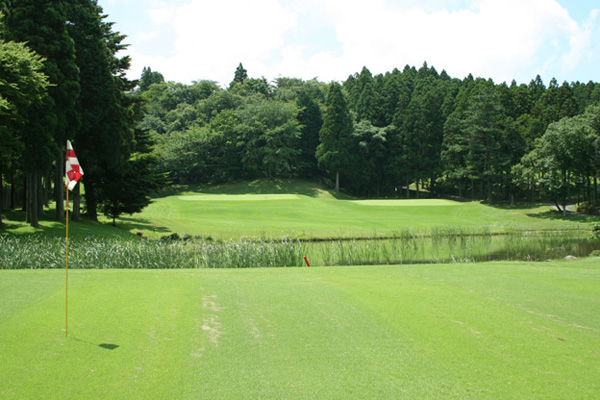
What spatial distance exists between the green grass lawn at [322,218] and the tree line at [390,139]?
29.3ft

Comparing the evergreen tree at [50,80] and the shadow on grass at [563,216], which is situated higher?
the evergreen tree at [50,80]

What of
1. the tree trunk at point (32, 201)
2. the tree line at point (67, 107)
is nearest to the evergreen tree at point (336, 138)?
the tree line at point (67, 107)

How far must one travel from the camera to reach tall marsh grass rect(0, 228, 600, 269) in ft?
53.4

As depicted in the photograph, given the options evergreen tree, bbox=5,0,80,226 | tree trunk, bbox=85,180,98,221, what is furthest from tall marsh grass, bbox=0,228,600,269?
tree trunk, bbox=85,180,98,221

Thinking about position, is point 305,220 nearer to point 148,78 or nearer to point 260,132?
point 260,132

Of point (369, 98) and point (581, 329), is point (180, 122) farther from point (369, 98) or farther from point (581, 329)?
point (581, 329)

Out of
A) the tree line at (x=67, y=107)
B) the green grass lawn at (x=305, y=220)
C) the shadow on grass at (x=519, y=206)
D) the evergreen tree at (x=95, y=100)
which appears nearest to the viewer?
the tree line at (x=67, y=107)

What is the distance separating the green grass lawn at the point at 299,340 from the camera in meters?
5.08

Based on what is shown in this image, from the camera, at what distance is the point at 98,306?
817 centimetres

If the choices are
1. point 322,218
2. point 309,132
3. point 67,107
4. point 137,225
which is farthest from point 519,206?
point 67,107

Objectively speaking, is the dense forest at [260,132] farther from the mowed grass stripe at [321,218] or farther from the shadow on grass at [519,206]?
the mowed grass stripe at [321,218]

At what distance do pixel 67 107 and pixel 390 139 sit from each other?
166 ft

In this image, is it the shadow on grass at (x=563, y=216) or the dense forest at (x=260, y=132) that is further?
the shadow on grass at (x=563, y=216)

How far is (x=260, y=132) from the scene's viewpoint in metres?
69.2
